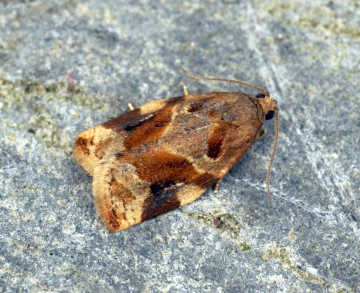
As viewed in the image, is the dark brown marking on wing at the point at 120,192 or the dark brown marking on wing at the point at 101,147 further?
the dark brown marking on wing at the point at 101,147

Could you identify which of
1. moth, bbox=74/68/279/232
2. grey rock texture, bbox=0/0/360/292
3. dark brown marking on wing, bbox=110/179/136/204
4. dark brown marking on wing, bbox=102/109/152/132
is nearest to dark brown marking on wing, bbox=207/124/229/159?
moth, bbox=74/68/279/232

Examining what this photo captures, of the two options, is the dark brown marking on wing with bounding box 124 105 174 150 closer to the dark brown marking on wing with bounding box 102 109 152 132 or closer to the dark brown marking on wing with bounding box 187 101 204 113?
the dark brown marking on wing with bounding box 102 109 152 132

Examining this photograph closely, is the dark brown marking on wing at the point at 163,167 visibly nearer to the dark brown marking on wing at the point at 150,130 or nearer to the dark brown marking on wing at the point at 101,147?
the dark brown marking on wing at the point at 150,130

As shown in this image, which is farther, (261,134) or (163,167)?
(261,134)

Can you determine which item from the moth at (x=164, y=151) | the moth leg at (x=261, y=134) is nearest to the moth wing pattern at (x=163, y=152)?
the moth at (x=164, y=151)

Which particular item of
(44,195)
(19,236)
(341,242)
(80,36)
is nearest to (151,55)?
(80,36)

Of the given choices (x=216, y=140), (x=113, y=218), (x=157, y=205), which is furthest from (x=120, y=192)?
(x=216, y=140)

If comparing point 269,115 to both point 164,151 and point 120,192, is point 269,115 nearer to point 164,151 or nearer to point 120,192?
point 164,151

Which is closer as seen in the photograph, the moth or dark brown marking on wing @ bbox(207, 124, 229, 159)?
the moth
